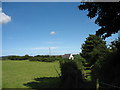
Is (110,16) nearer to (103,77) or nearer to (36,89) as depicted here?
(103,77)

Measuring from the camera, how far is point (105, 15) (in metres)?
9.01

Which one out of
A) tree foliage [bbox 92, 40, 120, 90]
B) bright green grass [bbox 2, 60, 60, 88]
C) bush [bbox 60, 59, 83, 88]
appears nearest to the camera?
tree foliage [bbox 92, 40, 120, 90]

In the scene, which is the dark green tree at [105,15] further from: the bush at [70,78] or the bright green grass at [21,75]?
the bright green grass at [21,75]

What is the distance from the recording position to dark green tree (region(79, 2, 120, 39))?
8.55 metres

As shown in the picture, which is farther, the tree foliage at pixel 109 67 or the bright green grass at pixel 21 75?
the bright green grass at pixel 21 75

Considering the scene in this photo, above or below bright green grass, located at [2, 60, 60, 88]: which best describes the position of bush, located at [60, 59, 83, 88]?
above

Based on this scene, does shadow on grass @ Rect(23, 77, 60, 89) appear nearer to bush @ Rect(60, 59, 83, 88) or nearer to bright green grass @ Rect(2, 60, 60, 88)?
bright green grass @ Rect(2, 60, 60, 88)

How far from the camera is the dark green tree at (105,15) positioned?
8.55 metres

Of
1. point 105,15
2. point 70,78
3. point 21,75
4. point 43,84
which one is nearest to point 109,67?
point 70,78

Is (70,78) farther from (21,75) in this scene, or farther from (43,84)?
(21,75)

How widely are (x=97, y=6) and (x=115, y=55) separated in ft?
11.2

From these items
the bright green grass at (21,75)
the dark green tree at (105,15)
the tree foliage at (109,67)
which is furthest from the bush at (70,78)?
the bright green grass at (21,75)

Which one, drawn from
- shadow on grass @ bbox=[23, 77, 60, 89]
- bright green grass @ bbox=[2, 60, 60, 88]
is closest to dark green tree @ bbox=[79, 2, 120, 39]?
shadow on grass @ bbox=[23, 77, 60, 89]

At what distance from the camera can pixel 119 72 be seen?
270 inches
